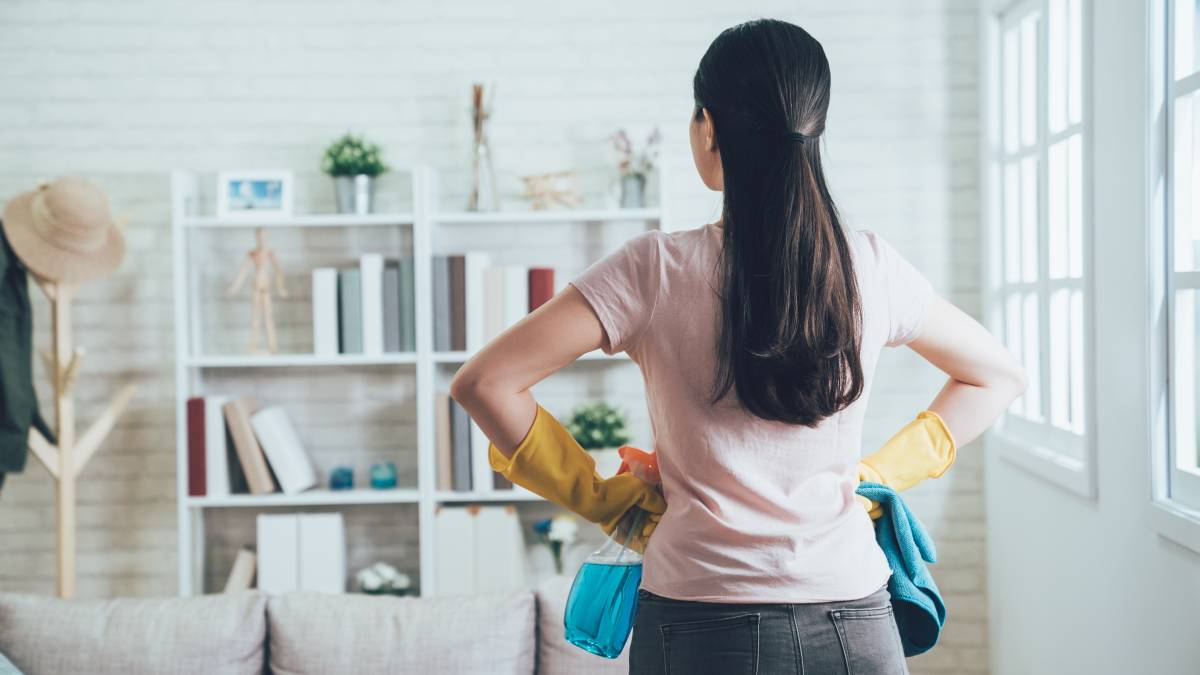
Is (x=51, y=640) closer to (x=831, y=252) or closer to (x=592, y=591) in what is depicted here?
(x=592, y=591)

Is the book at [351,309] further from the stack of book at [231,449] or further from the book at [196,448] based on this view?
the book at [196,448]

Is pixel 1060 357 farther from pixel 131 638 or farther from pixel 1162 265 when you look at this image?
pixel 131 638

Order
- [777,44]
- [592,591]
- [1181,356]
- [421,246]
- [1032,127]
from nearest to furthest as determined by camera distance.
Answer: [777,44] < [592,591] < [1181,356] < [1032,127] < [421,246]

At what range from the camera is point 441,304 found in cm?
326

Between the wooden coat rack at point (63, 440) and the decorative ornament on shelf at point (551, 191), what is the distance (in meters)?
1.49

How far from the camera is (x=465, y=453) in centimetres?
325

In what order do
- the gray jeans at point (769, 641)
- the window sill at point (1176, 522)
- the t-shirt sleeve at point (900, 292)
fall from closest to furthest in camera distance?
the gray jeans at point (769, 641) → the t-shirt sleeve at point (900, 292) → the window sill at point (1176, 522)

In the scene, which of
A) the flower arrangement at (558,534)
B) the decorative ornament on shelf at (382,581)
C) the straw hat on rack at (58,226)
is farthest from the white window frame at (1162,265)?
the straw hat on rack at (58,226)

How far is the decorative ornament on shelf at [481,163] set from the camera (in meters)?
3.31

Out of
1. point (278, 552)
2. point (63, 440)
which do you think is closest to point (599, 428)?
point (278, 552)

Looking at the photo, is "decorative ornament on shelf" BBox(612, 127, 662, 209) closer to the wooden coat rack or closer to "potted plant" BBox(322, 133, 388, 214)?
"potted plant" BBox(322, 133, 388, 214)

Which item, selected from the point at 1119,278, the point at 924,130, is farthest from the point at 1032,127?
the point at 1119,278

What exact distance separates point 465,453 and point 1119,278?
200cm

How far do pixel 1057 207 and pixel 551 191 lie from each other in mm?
1568
